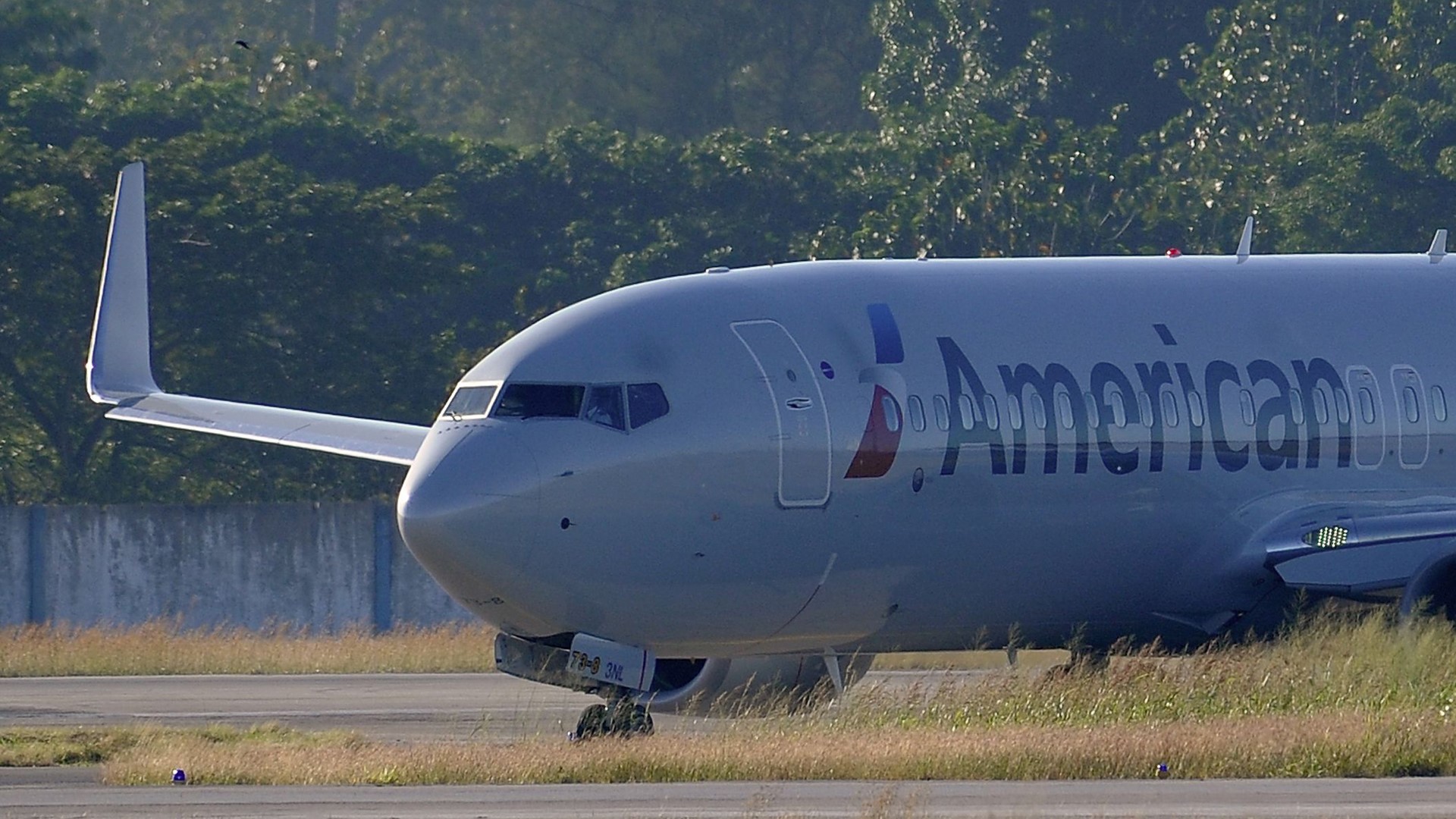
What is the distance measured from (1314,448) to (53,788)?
37.5ft

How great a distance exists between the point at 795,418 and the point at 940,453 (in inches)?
61.1

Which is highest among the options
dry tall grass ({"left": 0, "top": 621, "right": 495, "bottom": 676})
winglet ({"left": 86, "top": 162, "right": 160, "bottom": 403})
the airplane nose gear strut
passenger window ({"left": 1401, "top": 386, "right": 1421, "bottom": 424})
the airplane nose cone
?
winglet ({"left": 86, "top": 162, "right": 160, "bottom": 403})

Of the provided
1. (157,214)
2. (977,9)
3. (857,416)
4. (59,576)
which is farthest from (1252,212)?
(857,416)

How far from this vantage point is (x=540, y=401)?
63.3ft

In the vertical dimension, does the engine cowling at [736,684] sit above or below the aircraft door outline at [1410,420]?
below

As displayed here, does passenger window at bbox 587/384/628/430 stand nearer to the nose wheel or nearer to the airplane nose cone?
the airplane nose cone

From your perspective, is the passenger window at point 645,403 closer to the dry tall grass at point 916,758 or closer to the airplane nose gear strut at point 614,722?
the airplane nose gear strut at point 614,722

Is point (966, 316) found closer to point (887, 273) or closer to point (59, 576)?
point (887, 273)

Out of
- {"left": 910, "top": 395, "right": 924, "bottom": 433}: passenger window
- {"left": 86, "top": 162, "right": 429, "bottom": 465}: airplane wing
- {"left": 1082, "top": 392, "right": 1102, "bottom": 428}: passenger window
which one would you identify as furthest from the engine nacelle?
{"left": 86, "top": 162, "right": 429, "bottom": 465}: airplane wing

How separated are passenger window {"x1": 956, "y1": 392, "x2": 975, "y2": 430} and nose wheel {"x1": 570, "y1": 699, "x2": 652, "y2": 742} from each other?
3622mm

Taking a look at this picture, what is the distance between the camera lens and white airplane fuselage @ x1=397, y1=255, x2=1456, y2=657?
19000mm

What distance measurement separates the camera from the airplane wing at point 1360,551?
850 inches

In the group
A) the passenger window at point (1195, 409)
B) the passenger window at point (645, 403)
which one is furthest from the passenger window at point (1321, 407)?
the passenger window at point (645, 403)

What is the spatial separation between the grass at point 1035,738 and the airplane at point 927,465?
1.95ft
